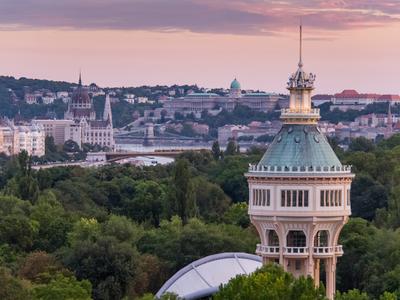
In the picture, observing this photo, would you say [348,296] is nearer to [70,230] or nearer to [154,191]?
[70,230]

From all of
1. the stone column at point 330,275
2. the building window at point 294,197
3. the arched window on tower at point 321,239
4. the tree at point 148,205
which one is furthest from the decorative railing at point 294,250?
the tree at point 148,205

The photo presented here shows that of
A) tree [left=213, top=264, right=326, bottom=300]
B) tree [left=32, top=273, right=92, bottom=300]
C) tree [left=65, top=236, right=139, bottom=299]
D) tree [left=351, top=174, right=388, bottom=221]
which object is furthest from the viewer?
tree [left=351, top=174, right=388, bottom=221]

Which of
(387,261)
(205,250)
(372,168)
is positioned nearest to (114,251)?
(205,250)

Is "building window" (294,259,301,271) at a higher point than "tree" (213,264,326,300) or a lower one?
higher

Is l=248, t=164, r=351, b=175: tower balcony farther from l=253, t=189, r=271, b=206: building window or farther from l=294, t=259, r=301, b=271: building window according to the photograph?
l=294, t=259, r=301, b=271: building window

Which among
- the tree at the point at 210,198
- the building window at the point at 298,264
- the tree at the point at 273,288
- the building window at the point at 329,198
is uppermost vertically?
the building window at the point at 329,198

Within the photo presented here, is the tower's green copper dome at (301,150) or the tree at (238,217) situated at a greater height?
the tower's green copper dome at (301,150)

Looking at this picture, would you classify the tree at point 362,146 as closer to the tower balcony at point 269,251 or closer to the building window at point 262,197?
the tower balcony at point 269,251

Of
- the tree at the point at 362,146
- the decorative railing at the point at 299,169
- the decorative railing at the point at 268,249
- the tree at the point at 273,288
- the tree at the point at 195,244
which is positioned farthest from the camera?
the tree at the point at 362,146

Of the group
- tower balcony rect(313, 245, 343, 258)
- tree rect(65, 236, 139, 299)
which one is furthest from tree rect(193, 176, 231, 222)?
tower balcony rect(313, 245, 343, 258)
